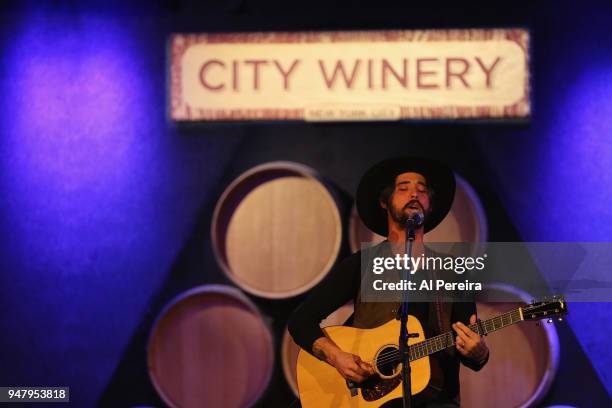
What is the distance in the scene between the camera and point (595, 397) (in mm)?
4598

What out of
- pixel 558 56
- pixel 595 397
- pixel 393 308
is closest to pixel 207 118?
pixel 393 308

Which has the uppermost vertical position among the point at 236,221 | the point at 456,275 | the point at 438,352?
the point at 236,221

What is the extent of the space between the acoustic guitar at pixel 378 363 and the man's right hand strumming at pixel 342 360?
32 millimetres

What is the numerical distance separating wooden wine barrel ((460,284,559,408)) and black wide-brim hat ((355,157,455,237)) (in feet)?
1.47

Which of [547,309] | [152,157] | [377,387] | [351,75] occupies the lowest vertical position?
[377,387]

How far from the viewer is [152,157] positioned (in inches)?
193

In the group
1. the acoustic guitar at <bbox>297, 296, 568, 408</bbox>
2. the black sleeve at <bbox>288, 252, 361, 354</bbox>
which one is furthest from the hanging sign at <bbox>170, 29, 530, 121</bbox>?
the acoustic guitar at <bbox>297, 296, 568, 408</bbox>

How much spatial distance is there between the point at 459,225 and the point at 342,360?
0.99 metres

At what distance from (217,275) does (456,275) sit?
1247mm

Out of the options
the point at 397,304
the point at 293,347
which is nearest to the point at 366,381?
the point at 397,304

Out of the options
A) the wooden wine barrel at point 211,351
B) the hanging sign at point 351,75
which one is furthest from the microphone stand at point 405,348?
the hanging sign at point 351,75

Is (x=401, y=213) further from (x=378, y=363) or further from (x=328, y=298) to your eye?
(x=378, y=363)

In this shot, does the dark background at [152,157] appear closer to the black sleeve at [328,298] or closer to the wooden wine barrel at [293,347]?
the wooden wine barrel at [293,347]

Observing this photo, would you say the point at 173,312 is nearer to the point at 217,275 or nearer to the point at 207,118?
the point at 217,275
